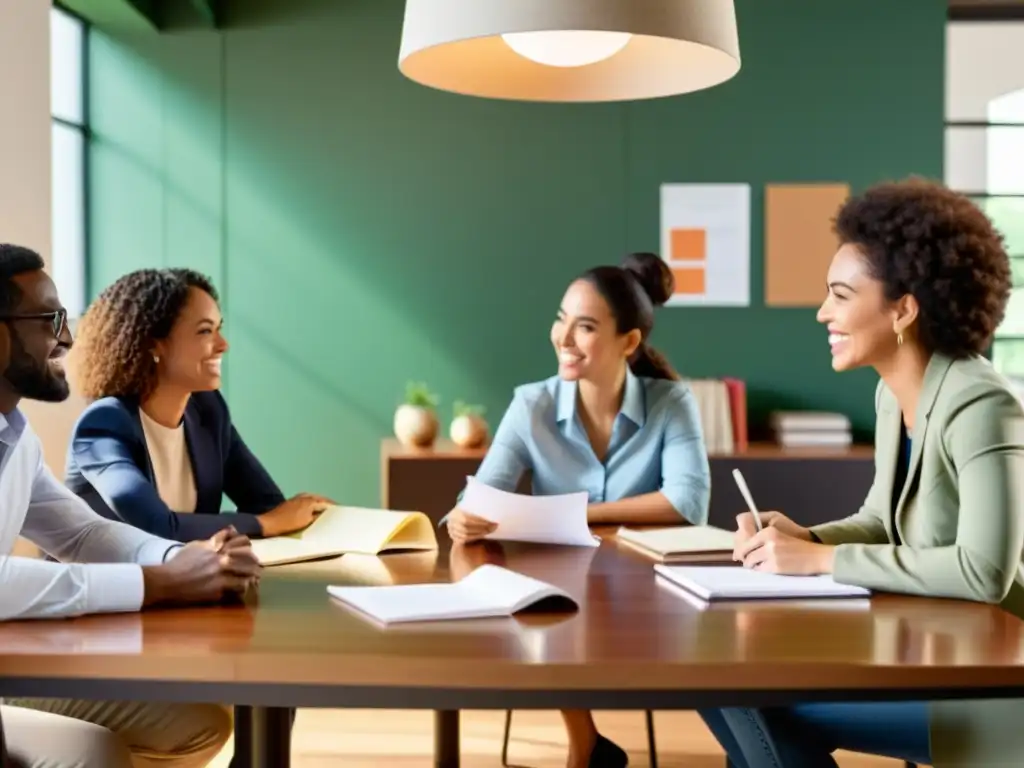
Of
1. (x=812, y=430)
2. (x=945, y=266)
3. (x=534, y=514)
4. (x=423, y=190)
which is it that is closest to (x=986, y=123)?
(x=812, y=430)

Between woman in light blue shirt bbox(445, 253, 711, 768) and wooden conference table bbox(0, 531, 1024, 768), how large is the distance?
1.34 m

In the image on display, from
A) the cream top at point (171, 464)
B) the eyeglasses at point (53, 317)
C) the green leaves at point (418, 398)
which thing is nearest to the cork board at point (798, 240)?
the green leaves at point (418, 398)

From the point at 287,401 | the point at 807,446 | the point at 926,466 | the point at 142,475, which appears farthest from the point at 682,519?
the point at 287,401

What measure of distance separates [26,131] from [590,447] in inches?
73.0

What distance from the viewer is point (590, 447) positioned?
3.25 meters

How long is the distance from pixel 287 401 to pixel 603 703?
3.82 metres

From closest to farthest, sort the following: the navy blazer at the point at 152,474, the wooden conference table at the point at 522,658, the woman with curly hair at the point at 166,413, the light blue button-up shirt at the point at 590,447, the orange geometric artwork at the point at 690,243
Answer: the wooden conference table at the point at 522,658 → the navy blazer at the point at 152,474 → the woman with curly hair at the point at 166,413 → the light blue button-up shirt at the point at 590,447 → the orange geometric artwork at the point at 690,243

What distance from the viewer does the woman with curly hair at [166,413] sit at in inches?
104

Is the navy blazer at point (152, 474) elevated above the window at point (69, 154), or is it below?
below

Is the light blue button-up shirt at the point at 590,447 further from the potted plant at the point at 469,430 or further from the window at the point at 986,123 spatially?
the window at the point at 986,123

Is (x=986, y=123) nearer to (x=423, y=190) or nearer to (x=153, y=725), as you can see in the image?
(x=423, y=190)

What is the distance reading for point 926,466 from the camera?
216cm

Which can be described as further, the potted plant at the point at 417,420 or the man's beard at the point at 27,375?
the potted plant at the point at 417,420

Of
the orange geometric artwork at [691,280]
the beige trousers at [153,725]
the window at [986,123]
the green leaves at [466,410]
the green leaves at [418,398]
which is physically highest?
the window at [986,123]
